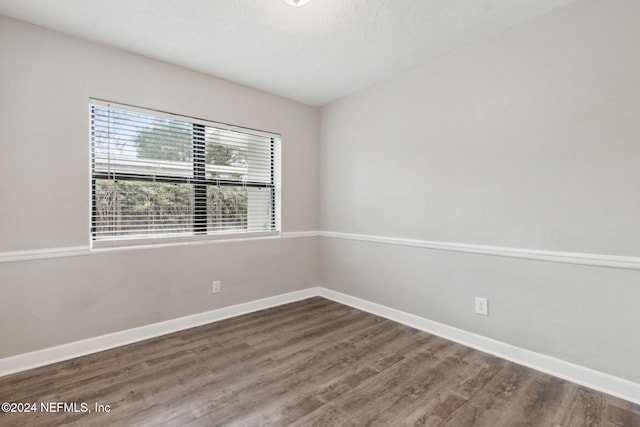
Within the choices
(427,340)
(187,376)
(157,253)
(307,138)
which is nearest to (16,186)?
(157,253)

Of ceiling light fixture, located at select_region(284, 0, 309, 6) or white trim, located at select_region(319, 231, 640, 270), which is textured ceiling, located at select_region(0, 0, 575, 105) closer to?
ceiling light fixture, located at select_region(284, 0, 309, 6)

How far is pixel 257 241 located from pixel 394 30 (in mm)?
2368

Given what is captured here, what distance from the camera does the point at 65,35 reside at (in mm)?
2248

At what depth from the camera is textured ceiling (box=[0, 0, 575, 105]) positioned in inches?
77.4

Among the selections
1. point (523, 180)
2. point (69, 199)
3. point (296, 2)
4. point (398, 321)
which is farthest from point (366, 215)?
point (69, 199)

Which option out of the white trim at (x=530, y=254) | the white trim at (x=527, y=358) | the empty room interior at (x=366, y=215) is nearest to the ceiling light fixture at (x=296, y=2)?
the empty room interior at (x=366, y=215)

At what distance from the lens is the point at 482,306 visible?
241 cm

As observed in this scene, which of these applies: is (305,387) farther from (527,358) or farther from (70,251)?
(70,251)

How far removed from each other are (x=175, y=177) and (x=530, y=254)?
3003 mm

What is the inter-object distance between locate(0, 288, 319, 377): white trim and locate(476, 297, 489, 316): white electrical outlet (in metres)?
2.06

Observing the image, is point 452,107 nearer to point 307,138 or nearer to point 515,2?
point 515,2

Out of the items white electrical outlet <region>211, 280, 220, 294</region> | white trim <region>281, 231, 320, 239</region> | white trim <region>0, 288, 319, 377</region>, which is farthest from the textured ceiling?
white trim <region>0, 288, 319, 377</region>

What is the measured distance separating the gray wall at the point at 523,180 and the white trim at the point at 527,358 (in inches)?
2.1

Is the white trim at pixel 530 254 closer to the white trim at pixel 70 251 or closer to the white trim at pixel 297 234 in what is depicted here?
the white trim at pixel 297 234
